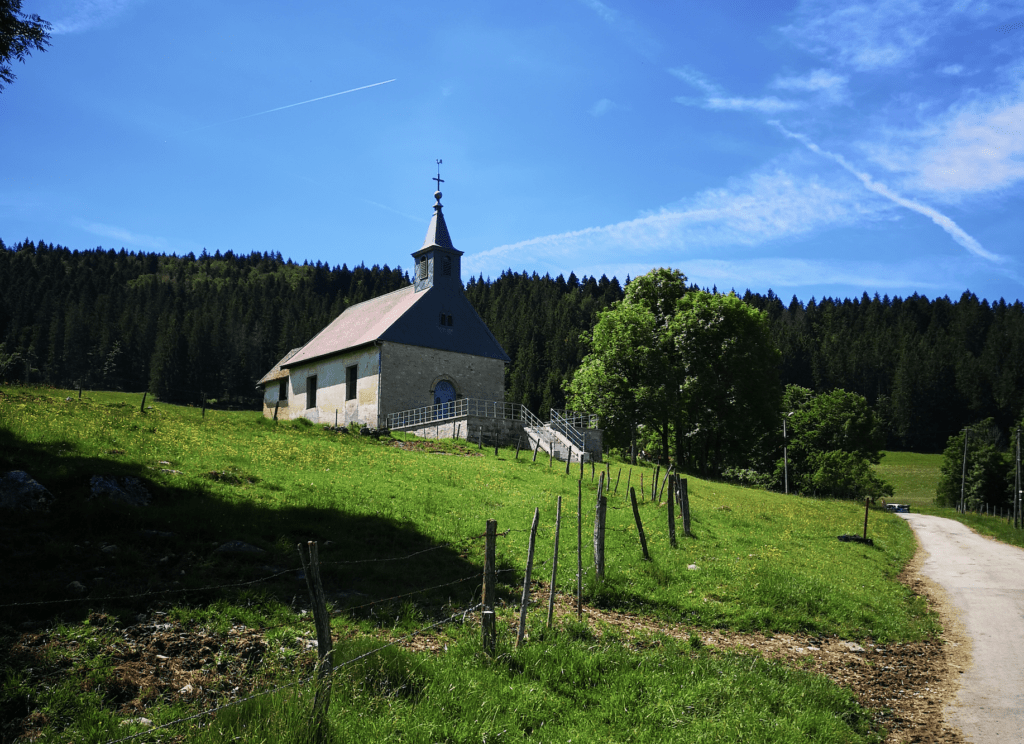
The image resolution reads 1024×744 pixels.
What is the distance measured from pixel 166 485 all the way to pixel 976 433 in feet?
267

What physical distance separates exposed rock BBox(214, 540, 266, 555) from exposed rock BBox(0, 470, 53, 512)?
2.78 meters

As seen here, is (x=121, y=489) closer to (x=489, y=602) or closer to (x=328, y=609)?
(x=328, y=609)

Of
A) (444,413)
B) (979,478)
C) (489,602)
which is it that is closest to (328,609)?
(489,602)

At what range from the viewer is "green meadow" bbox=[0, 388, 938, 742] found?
6.34 metres

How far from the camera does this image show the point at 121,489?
38.1 ft

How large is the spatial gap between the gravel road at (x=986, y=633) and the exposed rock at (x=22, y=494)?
12.5m

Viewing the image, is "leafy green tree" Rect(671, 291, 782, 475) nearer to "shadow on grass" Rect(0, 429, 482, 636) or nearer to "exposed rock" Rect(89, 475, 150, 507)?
"shadow on grass" Rect(0, 429, 482, 636)

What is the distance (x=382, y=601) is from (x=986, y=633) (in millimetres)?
10239

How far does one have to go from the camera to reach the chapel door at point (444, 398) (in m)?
39.4

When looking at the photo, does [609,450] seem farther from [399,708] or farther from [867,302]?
[867,302]

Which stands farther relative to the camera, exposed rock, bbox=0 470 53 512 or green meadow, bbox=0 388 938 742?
exposed rock, bbox=0 470 53 512

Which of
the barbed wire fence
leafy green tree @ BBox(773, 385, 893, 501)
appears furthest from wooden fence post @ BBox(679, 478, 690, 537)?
leafy green tree @ BBox(773, 385, 893, 501)

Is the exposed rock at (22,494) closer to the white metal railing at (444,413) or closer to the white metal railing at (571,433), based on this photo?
the white metal railing at (571,433)

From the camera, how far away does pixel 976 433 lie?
72.3 meters
